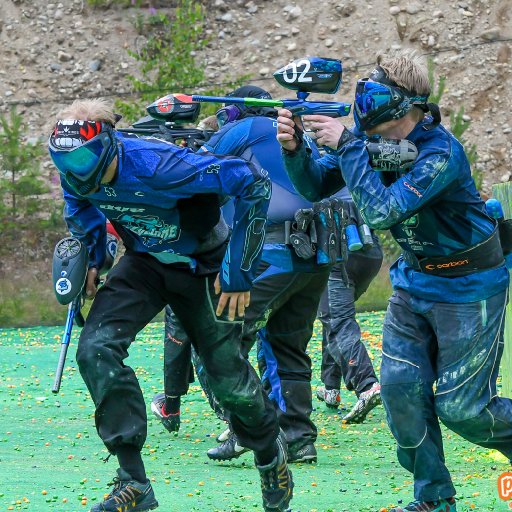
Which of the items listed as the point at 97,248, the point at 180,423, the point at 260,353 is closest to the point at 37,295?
the point at 180,423

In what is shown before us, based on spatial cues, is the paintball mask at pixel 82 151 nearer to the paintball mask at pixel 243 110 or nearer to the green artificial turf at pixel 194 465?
the green artificial turf at pixel 194 465

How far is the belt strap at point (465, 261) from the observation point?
4672 mm

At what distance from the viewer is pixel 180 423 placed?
730cm

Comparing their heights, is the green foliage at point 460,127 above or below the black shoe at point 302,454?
below

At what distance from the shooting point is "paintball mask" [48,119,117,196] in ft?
14.9

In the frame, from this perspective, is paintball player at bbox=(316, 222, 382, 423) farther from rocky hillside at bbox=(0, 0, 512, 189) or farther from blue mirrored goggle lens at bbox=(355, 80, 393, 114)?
rocky hillside at bbox=(0, 0, 512, 189)

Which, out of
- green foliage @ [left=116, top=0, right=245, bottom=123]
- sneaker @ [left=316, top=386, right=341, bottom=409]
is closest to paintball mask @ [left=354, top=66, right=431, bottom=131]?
sneaker @ [left=316, top=386, right=341, bottom=409]

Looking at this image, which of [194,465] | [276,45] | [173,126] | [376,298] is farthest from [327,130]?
[276,45]

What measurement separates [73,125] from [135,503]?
1.60 m

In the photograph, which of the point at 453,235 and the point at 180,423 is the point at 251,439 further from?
the point at 180,423

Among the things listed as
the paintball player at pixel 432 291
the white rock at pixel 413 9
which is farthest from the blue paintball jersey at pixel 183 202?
the white rock at pixel 413 9

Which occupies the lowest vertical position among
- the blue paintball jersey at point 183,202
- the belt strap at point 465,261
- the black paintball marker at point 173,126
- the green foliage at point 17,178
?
the green foliage at point 17,178

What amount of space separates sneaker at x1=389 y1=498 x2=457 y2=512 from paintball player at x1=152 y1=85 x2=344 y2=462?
150 centimetres
